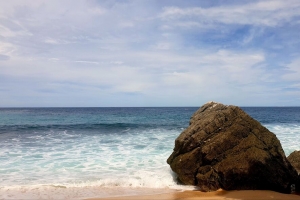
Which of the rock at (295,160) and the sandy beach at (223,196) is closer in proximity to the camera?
the sandy beach at (223,196)

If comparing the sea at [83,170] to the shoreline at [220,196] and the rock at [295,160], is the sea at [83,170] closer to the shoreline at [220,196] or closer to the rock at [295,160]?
the shoreline at [220,196]

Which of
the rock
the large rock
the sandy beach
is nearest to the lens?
the sandy beach

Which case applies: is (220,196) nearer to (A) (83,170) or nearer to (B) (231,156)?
(B) (231,156)

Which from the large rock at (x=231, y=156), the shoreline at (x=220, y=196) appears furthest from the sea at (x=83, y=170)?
the large rock at (x=231, y=156)

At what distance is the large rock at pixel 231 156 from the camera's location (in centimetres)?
816

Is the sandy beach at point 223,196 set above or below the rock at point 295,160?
below

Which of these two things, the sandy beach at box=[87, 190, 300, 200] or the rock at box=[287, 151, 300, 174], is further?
the rock at box=[287, 151, 300, 174]

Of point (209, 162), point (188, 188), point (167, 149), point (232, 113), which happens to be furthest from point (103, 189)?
point (167, 149)

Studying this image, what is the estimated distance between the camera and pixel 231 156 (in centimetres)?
848

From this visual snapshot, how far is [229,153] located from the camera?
8609mm

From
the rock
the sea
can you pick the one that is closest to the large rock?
the sea

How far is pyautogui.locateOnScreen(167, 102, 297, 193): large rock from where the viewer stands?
8.16 metres

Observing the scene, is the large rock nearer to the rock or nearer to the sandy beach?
the sandy beach

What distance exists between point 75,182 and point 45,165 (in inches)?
125
